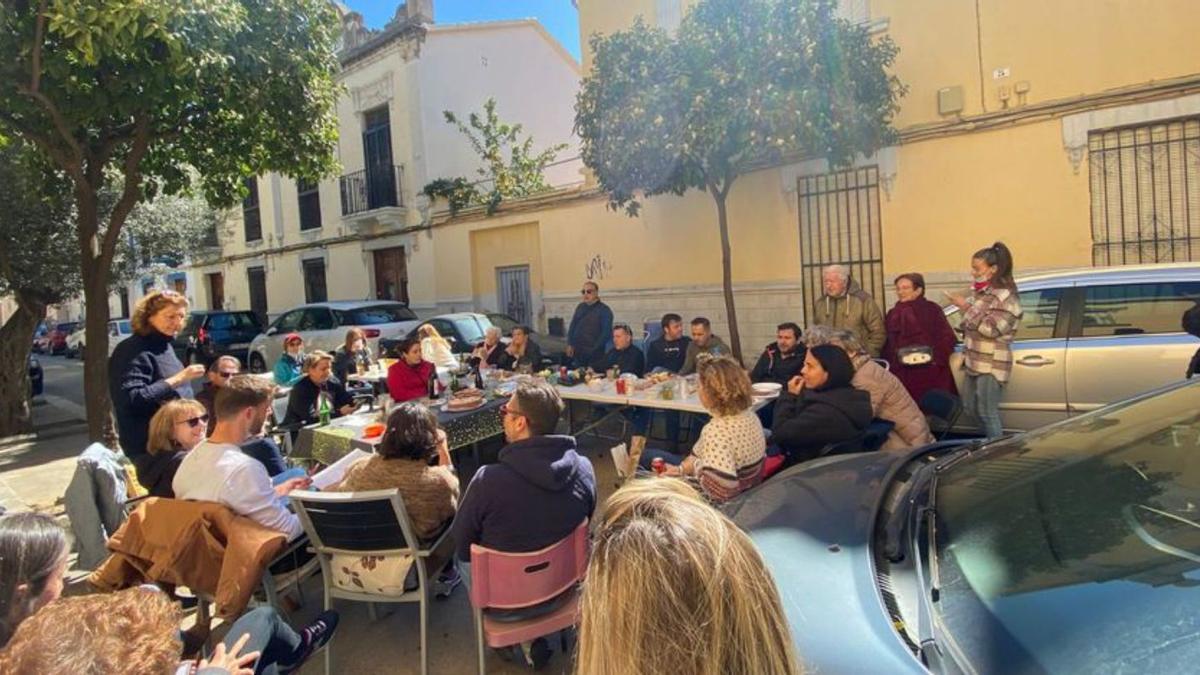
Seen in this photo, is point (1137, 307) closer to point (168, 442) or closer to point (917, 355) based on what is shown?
point (917, 355)

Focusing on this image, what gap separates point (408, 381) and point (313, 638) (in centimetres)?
344

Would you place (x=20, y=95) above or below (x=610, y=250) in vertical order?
above

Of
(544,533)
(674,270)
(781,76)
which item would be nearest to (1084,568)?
(544,533)

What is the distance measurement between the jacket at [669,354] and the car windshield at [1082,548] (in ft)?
15.3

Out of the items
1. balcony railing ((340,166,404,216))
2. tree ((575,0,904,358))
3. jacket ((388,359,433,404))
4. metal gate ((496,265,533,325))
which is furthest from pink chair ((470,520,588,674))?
balcony railing ((340,166,404,216))

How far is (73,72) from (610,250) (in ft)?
25.3

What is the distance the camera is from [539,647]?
9.81ft

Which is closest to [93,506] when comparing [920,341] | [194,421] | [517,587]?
[194,421]

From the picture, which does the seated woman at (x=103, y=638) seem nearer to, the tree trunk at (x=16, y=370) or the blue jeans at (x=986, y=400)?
the blue jeans at (x=986, y=400)

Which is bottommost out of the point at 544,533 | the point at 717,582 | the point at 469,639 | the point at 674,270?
the point at 469,639

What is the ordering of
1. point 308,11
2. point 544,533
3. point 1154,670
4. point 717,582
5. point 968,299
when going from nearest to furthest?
point 717,582
point 1154,670
point 544,533
point 968,299
point 308,11

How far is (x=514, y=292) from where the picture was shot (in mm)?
14219

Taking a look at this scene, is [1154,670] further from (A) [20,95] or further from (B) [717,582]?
(A) [20,95]

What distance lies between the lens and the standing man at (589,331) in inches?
306
